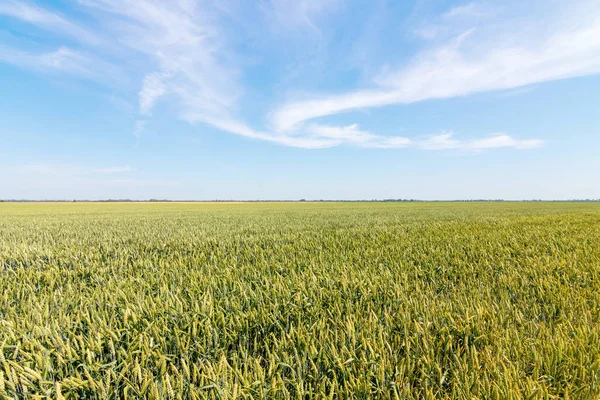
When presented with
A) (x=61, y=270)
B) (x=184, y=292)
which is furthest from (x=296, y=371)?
(x=61, y=270)

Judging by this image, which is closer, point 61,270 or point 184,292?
point 184,292

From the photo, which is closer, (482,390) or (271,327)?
(482,390)

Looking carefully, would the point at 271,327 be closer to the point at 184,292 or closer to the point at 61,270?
the point at 184,292

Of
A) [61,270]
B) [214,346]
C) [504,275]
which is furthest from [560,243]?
[61,270]

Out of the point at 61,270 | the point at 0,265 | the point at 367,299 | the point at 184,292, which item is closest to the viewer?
the point at 367,299

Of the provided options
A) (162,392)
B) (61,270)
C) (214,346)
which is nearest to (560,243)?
(214,346)

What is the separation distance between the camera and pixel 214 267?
17.0ft

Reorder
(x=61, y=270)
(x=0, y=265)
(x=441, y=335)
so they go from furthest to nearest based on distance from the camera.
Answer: (x=0, y=265) < (x=61, y=270) < (x=441, y=335)

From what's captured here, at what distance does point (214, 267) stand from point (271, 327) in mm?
2758

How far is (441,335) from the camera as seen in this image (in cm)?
242

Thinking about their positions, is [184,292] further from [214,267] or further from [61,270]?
[61,270]

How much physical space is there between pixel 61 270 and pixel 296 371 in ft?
18.0

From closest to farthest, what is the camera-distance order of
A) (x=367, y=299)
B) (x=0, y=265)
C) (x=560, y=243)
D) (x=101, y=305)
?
(x=101, y=305) → (x=367, y=299) → (x=0, y=265) → (x=560, y=243)

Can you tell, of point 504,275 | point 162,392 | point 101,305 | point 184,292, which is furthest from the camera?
point 504,275
